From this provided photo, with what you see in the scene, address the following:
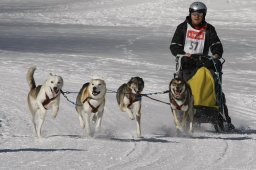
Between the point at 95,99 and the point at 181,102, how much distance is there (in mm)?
1233

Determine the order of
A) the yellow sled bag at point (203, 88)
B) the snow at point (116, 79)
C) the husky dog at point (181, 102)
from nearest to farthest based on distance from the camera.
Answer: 1. the snow at point (116, 79)
2. the husky dog at point (181, 102)
3. the yellow sled bag at point (203, 88)

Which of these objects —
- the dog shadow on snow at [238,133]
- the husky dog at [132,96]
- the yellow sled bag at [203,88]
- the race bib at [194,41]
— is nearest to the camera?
the husky dog at [132,96]

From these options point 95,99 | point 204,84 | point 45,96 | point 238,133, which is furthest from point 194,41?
point 45,96

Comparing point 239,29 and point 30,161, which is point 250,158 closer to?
point 30,161

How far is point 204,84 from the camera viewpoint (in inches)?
342

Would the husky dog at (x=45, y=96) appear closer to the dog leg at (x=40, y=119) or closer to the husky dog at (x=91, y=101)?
the dog leg at (x=40, y=119)

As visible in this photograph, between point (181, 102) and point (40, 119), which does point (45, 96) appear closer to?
point (40, 119)

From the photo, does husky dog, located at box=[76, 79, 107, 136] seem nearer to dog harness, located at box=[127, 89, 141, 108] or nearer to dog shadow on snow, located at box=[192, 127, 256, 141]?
dog harness, located at box=[127, 89, 141, 108]

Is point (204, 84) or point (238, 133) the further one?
point (238, 133)

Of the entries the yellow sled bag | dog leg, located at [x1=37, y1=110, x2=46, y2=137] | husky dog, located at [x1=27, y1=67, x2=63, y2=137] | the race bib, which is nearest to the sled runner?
the yellow sled bag

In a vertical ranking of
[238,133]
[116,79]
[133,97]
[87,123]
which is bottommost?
[116,79]

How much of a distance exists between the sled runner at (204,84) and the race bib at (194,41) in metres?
0.16

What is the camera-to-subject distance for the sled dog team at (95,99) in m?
7.73

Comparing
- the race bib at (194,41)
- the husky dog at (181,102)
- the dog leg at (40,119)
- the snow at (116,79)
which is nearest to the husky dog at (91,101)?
the snow at (116,79)
